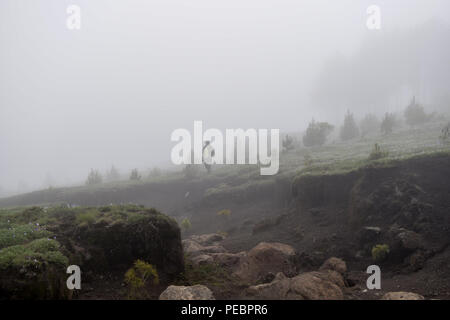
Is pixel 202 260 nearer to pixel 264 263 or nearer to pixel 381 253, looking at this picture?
pixel 264 263

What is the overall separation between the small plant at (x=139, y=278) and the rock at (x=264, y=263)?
436 cm

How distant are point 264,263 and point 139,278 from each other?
22.3 feet

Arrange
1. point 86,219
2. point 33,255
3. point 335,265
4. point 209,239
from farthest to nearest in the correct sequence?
1. point 209,239
2. point 335,265
3. point 86,219
4. point 33,255

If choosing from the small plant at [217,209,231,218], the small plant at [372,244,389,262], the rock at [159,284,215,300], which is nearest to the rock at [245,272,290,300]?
the rock at [159,284,215,300]

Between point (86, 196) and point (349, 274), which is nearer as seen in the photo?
point (349, 274)

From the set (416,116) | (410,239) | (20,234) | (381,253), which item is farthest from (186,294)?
(416,116)

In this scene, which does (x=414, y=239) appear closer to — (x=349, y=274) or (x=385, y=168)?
(x=349, y=274)

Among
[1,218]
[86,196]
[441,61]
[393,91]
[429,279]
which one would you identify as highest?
[441,61]

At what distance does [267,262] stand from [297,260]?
5.53 ft

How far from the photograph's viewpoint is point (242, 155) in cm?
6525

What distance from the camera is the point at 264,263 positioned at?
1320cm

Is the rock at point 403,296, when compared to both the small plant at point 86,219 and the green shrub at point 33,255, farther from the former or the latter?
the small plant at point 86,219

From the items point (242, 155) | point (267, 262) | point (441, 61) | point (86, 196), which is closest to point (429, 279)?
point (267, 262)

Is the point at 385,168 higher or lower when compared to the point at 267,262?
higher
